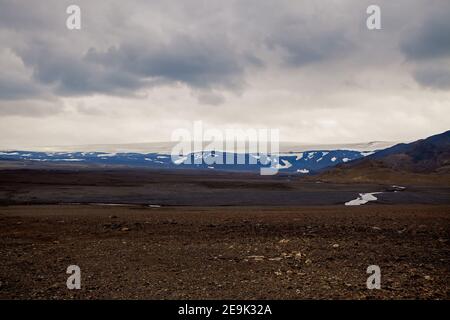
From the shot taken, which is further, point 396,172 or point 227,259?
point 396,172

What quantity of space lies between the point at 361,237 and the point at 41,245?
1280 centimetres

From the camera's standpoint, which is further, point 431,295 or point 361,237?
point 361,237

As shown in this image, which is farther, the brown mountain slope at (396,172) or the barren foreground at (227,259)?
the brown mountain slope at (396,172)

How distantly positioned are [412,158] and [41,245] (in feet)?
629

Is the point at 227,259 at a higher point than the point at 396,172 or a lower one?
higher

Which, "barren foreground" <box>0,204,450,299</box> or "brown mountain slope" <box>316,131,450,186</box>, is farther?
"brown mountain slope" <box>316,131,450,186</box>

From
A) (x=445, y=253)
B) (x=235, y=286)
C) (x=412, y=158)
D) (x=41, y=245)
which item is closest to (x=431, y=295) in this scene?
(x=235, y=286)

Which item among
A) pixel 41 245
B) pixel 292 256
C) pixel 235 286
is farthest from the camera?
pixel 41 245

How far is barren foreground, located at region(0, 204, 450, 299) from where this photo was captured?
10.3 meters

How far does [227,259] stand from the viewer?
13.8 m

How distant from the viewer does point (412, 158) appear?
18662 cm

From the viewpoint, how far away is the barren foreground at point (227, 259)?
1030 cm
